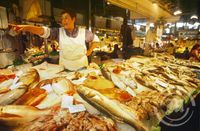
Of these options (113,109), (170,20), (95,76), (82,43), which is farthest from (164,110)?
(170,20)

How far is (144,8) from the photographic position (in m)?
3.38

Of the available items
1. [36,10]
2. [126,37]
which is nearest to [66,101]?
[36,10]

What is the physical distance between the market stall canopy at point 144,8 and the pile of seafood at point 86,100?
1.18 metres

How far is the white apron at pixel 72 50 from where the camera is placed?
2572 mm

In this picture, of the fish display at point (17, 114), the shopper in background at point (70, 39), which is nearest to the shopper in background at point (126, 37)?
the shopper in background at point (70, 39)

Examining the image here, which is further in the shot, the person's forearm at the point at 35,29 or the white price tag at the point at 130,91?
the person's forearm at the point at 35,29

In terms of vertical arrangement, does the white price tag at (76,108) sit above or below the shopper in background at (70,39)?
below

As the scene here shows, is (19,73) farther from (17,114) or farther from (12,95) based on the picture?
(17,114)

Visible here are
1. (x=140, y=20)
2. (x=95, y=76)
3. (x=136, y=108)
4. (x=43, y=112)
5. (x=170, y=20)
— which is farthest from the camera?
(x=170, y=20)

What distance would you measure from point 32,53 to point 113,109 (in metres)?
1.60

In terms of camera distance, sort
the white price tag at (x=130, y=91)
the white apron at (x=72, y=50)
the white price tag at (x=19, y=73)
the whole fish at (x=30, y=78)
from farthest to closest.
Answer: the white apron at (x=72, y=50) → the white price tag at (x=19, y=73) → the white price tag at (x=130, y=91) → the whole fish at (x=30, y=78)

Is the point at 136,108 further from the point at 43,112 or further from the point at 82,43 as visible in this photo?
the point at 82,43

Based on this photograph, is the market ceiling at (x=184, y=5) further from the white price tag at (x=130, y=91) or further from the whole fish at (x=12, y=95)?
the whole fish at (x=12, y=95)

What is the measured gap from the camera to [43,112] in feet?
4.72
